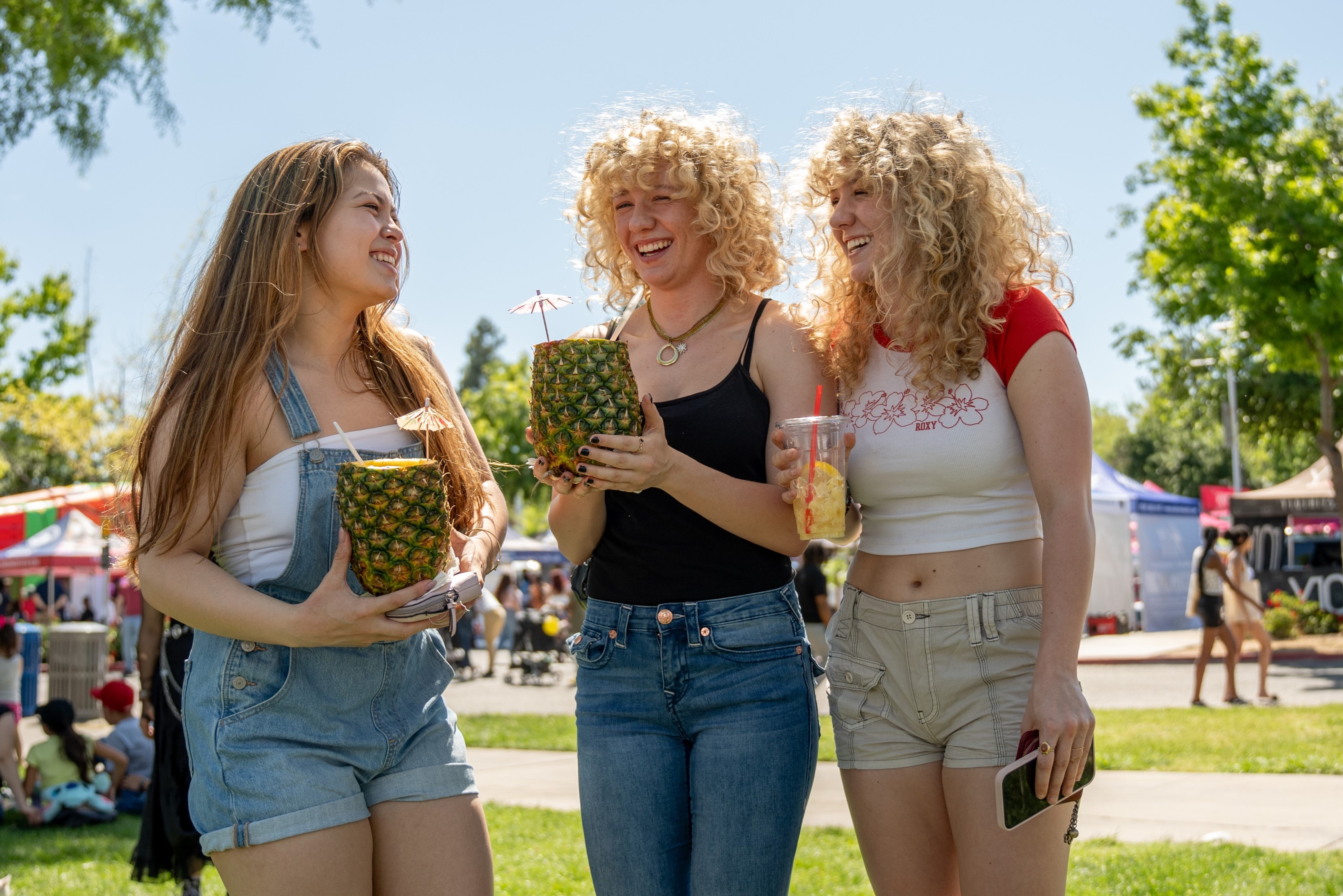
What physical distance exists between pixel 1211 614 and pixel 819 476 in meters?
10.7

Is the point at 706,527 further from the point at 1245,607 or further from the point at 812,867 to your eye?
the point at 1245,607

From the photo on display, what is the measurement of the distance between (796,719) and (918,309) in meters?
1.03

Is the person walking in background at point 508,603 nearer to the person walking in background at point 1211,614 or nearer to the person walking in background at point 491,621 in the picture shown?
the person walking in background at point 491,621

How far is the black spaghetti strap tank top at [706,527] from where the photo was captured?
264 cm

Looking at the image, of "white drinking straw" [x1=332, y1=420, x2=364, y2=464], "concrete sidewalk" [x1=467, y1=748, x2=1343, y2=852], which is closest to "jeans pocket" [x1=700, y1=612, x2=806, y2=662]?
"white drinking straw" [x1=332, y1=420, x2=364, y2=464]

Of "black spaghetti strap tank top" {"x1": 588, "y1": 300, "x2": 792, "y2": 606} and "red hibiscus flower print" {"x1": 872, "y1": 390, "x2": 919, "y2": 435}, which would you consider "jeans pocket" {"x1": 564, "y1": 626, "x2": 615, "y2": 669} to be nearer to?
"black spaghetti strap tank top" {"x1": 588, "y1": 300, "x2": 792, "y2": 606}

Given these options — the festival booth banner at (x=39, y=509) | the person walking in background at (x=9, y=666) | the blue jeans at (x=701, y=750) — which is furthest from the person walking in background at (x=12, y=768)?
the blue jeans at (x=701, y=750)

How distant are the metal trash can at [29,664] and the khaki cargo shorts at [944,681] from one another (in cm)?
1420

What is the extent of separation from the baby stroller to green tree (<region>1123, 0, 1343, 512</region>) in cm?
1080

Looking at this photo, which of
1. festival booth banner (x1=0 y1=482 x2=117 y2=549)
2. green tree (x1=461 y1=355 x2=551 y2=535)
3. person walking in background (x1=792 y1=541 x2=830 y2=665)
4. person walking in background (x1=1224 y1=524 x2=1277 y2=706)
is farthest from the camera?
green tree (x1=461 y1=355 x2=551 y2=535)

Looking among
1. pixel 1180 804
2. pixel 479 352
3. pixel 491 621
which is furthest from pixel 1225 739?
pixel 479 352

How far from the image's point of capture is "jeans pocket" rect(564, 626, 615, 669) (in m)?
2.68

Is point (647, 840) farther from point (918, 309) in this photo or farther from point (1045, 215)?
point (1045, 215)

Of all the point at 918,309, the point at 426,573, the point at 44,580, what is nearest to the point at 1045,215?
the point at 918,309
